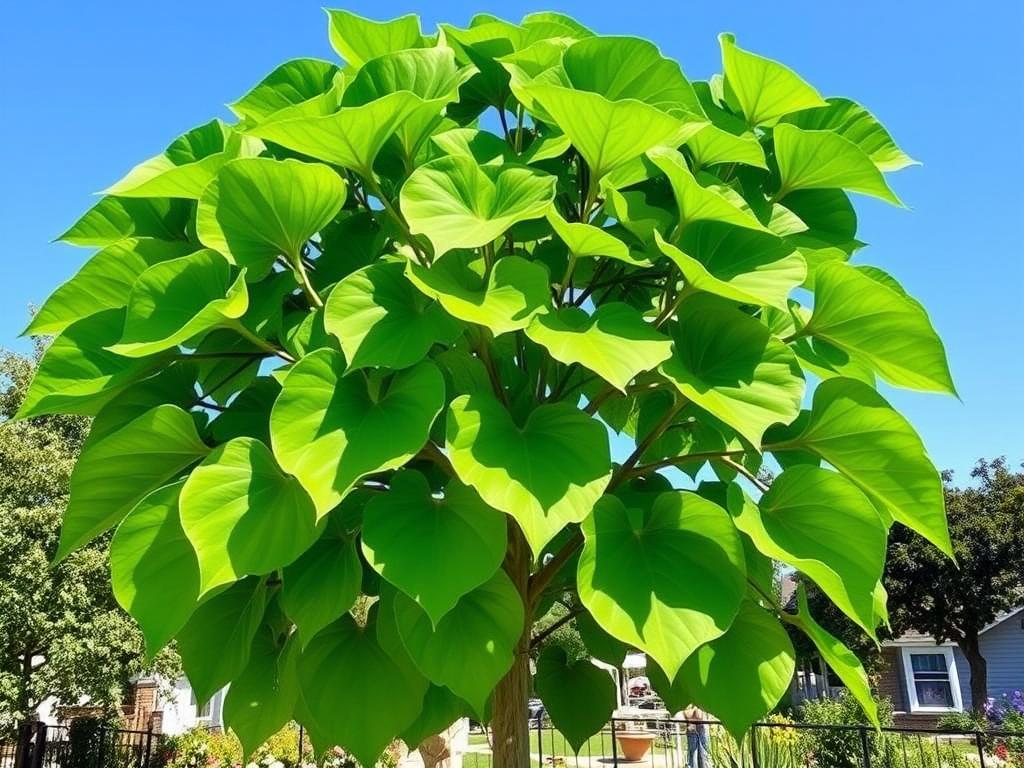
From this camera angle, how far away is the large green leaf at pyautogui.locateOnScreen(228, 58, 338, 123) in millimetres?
1493

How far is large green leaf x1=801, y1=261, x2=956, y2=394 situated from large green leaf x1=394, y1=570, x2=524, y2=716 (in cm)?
73

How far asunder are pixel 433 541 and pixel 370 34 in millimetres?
1027

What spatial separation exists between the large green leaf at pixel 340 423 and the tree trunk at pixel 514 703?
1.40ft

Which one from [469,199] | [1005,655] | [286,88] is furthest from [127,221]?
[1005,655]

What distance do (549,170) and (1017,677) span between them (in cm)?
2564

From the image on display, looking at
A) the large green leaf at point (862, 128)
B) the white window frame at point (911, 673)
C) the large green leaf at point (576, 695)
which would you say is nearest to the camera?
the large green leaf at point (862, 128)

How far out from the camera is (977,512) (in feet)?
71.3

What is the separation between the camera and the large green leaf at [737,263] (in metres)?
1.23

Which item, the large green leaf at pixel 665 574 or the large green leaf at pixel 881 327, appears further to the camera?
the large green leaf at pixel 881 327

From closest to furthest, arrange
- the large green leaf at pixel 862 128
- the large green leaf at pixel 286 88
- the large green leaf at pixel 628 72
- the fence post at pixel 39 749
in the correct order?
the large green leaf at pixel 628 72 → the large green leaf at pixel 286 88 → the large green leaf at pixel 862 128 → the fence post at pixel 39 749

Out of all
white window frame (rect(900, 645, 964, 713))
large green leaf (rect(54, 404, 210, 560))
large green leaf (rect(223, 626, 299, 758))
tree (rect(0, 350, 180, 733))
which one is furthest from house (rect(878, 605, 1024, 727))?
large green leaf (rect(54, 404, 210, 560))

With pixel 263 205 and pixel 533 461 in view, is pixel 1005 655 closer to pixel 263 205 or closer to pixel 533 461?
pixel 533 461

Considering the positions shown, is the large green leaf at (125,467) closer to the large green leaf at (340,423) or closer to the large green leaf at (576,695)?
the large green leaf at (340,423)

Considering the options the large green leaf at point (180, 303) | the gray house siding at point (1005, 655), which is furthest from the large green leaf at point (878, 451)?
the gray house siding at point (1005, 655)
